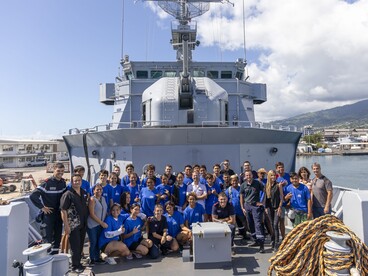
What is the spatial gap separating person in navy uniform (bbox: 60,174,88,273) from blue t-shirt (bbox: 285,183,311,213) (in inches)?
123

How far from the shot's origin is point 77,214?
362cm

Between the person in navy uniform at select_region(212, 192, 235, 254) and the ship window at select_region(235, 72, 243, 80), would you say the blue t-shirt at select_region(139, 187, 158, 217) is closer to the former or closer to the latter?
the person in navy uniform at select_region(212, 192, 235, 254)

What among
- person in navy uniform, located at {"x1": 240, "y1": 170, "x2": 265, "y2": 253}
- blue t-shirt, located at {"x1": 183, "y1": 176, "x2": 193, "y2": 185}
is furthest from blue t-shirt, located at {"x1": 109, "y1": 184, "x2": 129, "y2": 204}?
person in navy uniform, located at {"x1": 240, "y1": 170, "x2": 265, "y2": 253}

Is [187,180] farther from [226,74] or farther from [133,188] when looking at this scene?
[226,74]

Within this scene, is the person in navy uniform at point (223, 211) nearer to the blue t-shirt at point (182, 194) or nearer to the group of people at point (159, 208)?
the group of people at point (159, 208)

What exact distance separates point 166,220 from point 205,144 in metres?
3.63

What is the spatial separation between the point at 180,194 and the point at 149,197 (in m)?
0.63

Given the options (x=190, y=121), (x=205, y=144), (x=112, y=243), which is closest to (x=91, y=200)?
(x=112, y=243)

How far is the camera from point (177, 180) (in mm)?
5184

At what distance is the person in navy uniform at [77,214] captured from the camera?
353cm

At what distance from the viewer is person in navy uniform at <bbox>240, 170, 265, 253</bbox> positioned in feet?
14.1

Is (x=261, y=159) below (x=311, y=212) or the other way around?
the other way around

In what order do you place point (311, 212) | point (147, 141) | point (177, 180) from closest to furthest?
point (311, 212)
point (177, 180)
point (147, 141)

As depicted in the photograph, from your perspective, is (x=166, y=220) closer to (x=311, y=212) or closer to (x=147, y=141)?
(x=311, y=212)
